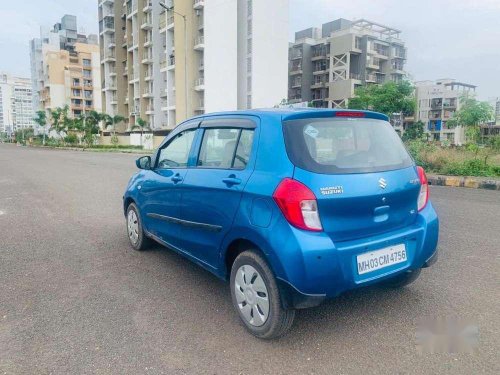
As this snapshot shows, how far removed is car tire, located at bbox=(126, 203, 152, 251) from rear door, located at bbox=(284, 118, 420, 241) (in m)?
2.72

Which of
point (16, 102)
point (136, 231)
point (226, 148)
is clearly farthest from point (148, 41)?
point (16, 102)

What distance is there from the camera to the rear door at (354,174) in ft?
8.61

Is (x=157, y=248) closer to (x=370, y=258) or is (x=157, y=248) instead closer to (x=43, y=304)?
(x=43, y=304)

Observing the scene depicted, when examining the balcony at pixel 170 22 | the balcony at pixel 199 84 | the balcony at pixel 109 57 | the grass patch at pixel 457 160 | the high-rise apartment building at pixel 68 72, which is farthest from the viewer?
the high-rise apartment building at pixel 68 72

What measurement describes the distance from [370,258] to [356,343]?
0.62 m

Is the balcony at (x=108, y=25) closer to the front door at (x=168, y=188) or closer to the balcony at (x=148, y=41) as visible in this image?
the balcony at (x=148, y=41)

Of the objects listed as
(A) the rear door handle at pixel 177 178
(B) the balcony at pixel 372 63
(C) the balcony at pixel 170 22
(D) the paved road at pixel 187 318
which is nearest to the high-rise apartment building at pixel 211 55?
(C) the balcony at pixel 170 22

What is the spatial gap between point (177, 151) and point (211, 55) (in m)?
41.2

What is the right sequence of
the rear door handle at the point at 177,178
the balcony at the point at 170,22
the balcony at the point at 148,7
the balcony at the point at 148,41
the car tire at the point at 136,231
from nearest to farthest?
the rear door handle at the point at 177,178 → the car tire at the point at 136,231 → the balcony at the point at 170,22 → the balcony at the point at 148,7 → the balcony at the point at 148,41

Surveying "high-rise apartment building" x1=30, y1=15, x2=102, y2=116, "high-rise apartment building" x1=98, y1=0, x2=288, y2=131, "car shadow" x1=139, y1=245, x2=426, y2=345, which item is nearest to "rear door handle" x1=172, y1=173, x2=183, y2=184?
"car shadow" x1=139, y1=245, x2=426, y2=345

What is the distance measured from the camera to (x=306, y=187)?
2570mm

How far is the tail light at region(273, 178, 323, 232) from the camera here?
100 inches

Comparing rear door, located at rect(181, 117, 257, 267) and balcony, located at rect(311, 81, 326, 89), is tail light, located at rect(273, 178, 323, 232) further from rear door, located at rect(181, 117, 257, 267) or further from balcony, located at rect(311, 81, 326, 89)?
balcony, located at rect(311, 81, 326, 89)

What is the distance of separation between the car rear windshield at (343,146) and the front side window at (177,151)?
4.36ft
